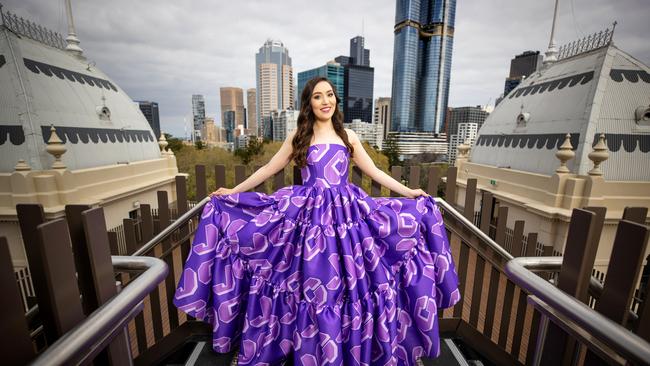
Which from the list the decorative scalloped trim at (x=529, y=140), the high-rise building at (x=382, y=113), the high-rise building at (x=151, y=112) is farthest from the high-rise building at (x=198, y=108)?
the decorative scalloped trim at (x=529, y=140)

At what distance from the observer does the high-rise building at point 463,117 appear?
69875 millimetres

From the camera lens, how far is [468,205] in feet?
7.91

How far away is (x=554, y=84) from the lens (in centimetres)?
→ 1538

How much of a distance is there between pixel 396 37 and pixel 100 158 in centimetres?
7626

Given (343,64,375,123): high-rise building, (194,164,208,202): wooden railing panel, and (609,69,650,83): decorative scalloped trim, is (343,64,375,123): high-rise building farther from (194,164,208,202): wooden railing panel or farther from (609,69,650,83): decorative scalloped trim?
(194,164,208,202): wooden railing panel

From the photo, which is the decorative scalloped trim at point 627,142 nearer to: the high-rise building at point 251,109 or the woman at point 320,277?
the woman at point 320,277

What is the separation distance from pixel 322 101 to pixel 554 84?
1911 centimetres

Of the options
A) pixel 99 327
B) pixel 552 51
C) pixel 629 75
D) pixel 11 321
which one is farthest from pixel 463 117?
pixel 11 321

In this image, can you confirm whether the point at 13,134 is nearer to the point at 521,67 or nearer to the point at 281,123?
the point at 281,123

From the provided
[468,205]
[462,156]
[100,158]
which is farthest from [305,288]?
[462,156]

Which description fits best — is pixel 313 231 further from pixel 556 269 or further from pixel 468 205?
pixel 468 205

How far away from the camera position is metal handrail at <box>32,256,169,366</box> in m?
0.59

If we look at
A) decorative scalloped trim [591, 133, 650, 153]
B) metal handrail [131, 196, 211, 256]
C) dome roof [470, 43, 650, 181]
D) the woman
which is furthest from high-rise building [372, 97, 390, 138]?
metal handrail [131, 196, 211, 256]

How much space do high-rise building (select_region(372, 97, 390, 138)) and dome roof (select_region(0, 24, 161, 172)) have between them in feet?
225
